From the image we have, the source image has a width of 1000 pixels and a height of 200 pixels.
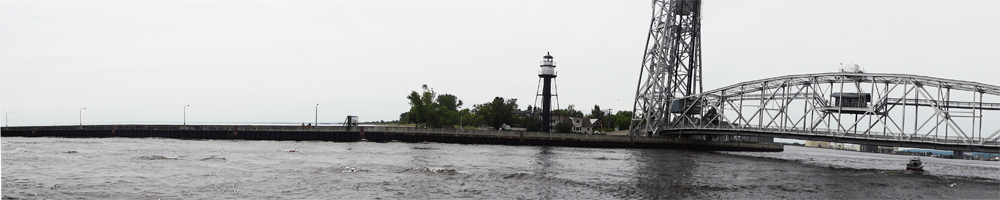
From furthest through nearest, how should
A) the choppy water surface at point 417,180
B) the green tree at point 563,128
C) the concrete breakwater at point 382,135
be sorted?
1. the green tree at point 563,128
2. the concrete breakwater at point 382,135
3. the choppy water surface at point 417,180

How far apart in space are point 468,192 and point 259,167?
54.5ft

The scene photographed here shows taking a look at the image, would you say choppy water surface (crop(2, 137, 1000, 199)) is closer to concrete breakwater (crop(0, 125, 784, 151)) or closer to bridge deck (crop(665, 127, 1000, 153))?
bridge deck (crop(665, 127, 1000, 153))

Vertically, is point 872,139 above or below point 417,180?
above

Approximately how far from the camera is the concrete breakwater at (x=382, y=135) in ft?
282

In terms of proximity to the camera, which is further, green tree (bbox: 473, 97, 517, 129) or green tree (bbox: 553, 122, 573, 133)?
green tree (bbox: 473, 97, 517, 129)

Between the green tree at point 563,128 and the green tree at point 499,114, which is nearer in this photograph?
the green tree at point 563,128

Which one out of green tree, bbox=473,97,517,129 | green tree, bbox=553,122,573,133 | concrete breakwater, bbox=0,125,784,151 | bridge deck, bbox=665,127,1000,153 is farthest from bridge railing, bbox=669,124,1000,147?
green tree, bbox=473,97,517,129

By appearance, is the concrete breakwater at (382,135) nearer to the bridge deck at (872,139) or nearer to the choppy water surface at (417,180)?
the bridge deck at (872,139)

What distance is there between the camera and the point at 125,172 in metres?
34.8

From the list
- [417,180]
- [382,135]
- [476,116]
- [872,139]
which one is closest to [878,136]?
[872,139]

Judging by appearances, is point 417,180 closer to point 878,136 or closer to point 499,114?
point 878,136

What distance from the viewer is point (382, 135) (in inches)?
3573

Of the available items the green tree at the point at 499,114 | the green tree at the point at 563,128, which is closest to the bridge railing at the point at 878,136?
the green tree at the point at 563,128

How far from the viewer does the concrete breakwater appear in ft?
282
